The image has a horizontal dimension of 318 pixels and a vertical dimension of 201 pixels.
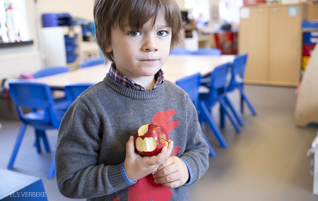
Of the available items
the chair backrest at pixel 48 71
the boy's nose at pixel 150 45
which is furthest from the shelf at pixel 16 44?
the boy's nose at pixel 150 45

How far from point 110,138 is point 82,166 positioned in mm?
90

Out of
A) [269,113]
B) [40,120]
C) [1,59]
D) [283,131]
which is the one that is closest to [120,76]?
[40,120]

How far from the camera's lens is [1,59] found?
4.04 meters

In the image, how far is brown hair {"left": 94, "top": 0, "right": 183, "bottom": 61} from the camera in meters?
0.74

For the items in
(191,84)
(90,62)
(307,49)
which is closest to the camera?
(191,84)

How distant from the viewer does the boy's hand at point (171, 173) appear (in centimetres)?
79

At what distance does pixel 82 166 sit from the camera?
2.55ft

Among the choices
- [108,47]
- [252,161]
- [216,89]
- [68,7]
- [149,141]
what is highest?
[68,7]

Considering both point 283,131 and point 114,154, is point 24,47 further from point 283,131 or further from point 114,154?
point 114,154

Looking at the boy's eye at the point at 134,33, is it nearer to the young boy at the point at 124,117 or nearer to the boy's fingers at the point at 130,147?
the young boy at the point at 124,117

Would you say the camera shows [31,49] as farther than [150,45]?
Yes

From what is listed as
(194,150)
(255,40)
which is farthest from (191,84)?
(255,40)

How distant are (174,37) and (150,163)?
35 cm

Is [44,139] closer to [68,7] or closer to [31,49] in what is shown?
[31,49]
